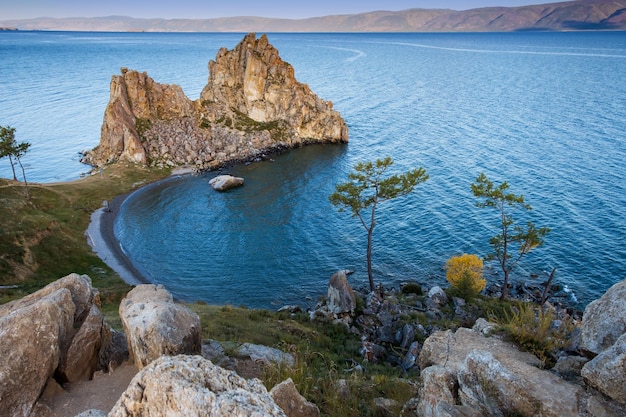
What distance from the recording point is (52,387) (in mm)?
16578

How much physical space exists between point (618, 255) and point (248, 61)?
108 meters

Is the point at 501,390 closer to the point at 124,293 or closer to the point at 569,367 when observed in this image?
the point at 569,367

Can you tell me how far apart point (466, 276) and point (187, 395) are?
160ft

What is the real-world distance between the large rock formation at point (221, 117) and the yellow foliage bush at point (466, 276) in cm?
7060

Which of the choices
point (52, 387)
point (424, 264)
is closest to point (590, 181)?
point (424, 264)

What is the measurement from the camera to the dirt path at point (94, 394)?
16.1 meters

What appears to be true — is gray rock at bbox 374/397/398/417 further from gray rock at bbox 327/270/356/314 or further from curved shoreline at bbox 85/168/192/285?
curved shoreline at bbox 85/168/192/285

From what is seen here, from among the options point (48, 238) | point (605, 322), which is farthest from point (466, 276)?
point (48, 238)

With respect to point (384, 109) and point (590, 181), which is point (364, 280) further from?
point (384, 109)

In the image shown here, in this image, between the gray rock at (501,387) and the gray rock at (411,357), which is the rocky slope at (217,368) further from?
the gray rock at (411,357)

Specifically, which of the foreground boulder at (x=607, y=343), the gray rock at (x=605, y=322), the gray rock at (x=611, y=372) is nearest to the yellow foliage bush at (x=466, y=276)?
the foreground boulder at (x=607, y=343)

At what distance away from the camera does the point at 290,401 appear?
14.1 metres

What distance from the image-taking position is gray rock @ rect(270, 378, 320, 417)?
45.6 ft

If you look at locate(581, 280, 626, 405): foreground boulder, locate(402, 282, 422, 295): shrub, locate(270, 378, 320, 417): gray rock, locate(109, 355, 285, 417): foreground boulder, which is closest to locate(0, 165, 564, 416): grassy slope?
locate(581, 280, 626, 405): foreground boulder
